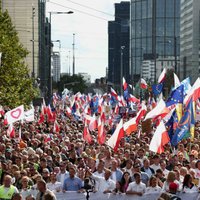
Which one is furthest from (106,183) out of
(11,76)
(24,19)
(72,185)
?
(24,19)

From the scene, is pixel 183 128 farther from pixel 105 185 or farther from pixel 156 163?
pixel 105 185

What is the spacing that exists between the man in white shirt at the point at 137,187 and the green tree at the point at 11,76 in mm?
26231

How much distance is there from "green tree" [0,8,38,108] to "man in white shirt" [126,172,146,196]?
86.1 feet

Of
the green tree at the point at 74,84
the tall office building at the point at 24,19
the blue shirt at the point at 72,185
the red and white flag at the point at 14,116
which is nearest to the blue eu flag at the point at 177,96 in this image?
the red and white flag at the point at 14,116

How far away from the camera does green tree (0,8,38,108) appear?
41812 mm

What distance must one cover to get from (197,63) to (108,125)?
5729 inches

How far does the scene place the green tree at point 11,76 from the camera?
1646 inches

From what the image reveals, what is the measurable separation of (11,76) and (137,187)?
2843 cm

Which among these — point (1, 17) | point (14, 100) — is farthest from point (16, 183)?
point (1, 17)

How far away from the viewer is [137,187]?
15.5 m

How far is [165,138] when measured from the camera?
2050 cm

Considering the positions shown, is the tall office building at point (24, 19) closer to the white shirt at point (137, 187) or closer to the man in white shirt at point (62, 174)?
the man in white shirt at point (62, 174)

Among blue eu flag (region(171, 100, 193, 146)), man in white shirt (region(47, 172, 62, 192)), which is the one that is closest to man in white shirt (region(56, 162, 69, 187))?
man in white shirt (region(47, 172, 62, 192))

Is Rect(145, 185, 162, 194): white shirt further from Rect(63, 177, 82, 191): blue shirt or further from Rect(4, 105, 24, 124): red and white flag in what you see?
Rect(4, 105, 24, 124): red and white flag
